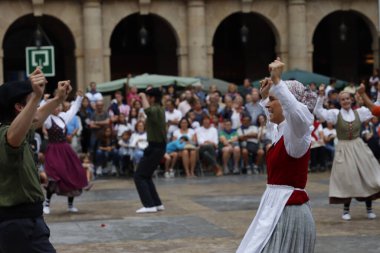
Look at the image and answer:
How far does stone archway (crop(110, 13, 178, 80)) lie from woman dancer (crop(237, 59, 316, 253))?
28.7 metres

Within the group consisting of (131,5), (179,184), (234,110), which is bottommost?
(179,184)

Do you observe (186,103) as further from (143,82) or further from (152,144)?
(152,144)

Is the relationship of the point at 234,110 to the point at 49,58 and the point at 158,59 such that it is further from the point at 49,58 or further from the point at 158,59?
the point at 158,59

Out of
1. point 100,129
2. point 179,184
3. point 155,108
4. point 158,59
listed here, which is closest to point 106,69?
point 158,59

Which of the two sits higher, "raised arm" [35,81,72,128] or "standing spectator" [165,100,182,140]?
"raised arm" [35,81,72,128]

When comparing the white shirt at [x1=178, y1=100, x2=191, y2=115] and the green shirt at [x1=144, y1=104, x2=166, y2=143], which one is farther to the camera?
the white shirt at [x1=178, y1=100, x2=191, y2=115]

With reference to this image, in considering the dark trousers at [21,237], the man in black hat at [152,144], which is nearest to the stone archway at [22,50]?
the man in black hat at [152,144]

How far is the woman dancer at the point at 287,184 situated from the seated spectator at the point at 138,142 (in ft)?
48.4

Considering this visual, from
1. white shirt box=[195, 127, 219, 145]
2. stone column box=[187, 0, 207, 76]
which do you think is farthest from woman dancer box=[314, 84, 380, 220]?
stone column box=[187, 0, 207, 76]

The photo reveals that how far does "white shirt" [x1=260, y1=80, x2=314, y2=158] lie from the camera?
221 inches

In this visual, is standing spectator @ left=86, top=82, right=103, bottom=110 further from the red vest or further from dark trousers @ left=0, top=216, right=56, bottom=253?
dark trousers @ left=0, top=216, right=56, bottom=253

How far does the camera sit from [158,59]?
3506cm

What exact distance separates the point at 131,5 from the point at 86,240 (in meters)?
20.7

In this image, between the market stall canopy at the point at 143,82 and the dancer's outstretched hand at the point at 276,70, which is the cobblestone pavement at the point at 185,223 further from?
the market stall canopy at the point at 143,82
